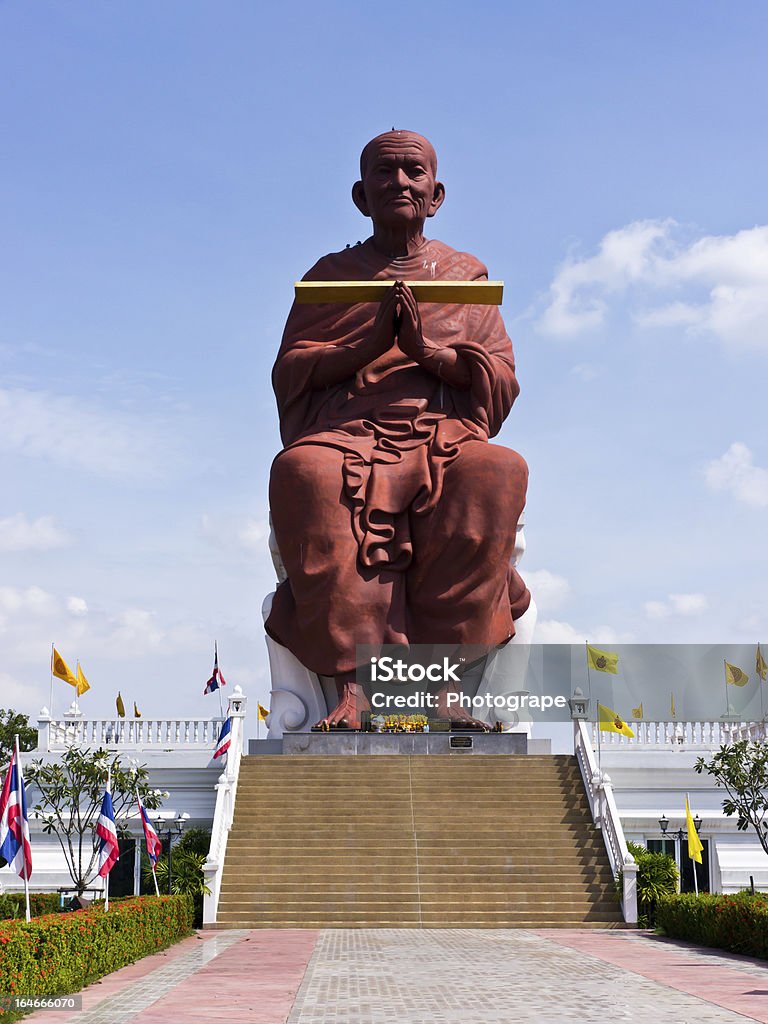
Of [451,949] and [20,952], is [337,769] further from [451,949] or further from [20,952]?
[20,952]

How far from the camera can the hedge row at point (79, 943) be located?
872 cm

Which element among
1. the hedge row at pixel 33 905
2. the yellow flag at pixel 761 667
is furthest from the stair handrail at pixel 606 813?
the hedge row at pixel 33 905

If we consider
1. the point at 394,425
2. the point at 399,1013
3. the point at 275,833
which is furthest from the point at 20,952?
the point at 394,425

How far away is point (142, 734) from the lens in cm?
2292

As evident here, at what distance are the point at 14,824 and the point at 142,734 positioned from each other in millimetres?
12401

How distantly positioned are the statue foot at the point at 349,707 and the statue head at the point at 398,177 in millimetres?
8469

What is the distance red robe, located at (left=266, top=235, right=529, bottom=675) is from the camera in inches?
840

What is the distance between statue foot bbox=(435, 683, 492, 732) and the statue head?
8.46 meters

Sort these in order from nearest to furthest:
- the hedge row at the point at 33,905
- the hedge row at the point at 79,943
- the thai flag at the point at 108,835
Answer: the hedge row at the point at 79,943 < the thai flag at the point at 108,835 < the hedge row at the point at 33,905

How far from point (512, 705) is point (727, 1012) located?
1380 cm

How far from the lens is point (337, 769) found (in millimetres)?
18891

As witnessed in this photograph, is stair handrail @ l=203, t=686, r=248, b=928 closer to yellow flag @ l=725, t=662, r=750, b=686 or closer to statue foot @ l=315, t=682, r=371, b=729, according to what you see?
statue foot @ l=315, t=682, r=371, b=729
